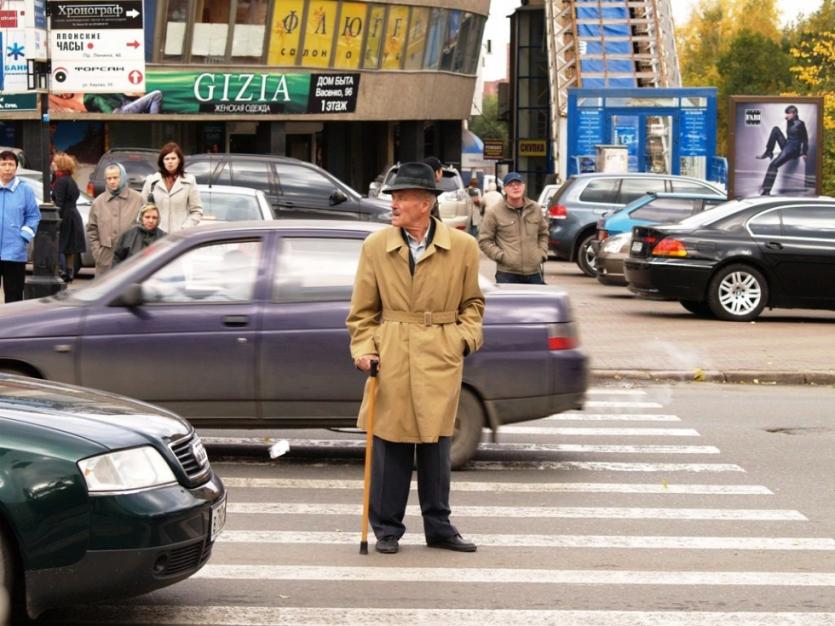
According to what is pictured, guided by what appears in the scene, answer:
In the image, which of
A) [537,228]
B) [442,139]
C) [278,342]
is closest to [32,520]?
[278,342]

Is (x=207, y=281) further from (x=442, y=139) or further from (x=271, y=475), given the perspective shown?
(x=442, y=139)

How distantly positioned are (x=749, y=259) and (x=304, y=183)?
9481 millimetres

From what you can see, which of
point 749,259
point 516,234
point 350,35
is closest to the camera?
point 516,234

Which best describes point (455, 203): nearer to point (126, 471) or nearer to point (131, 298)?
point (131, 298)

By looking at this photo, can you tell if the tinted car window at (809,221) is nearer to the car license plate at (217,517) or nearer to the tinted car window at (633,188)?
the tinted car window at (633,188)

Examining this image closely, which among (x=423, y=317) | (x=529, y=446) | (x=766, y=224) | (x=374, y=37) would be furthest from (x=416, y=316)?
(x=374, y=37)

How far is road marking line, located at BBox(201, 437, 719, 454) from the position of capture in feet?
36.4

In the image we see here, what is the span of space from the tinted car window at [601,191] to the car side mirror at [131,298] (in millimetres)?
20225

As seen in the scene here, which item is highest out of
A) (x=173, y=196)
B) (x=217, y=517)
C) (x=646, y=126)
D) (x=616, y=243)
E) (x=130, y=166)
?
(x=646, y=126)

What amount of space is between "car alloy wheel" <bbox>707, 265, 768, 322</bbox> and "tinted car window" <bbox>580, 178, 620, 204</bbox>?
9.38 meters

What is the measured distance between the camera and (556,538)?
8.28 meters

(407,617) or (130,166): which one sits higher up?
(130,166)

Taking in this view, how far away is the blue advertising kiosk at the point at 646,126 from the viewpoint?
39219 mm

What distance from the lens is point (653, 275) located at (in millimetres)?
20344
